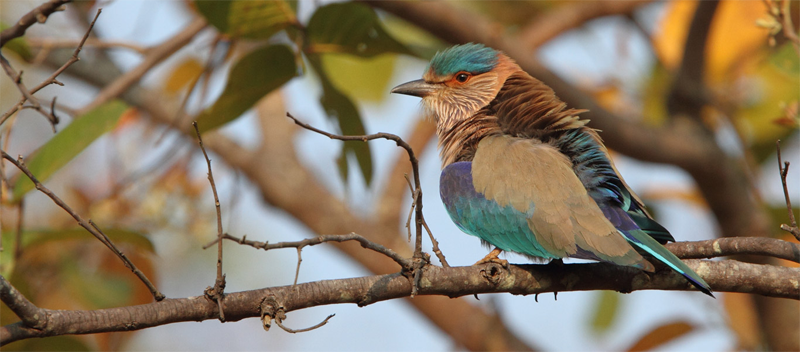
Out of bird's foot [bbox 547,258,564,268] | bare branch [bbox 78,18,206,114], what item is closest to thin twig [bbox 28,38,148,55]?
bare branch [bbox 78,18,206,114]

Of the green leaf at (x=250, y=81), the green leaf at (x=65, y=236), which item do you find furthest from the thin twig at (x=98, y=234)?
the green leaf at (x=250, y=81)

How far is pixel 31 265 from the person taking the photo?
14.7ft

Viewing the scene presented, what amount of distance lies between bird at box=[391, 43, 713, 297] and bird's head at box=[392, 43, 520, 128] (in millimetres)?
619

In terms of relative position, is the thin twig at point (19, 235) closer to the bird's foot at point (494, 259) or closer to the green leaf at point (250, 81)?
the green leaf at point (250, 81)

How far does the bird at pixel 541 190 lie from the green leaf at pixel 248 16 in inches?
42.3

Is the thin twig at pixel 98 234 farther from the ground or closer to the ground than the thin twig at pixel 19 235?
closer to the ground

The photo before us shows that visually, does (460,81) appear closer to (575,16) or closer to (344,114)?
(344,114)

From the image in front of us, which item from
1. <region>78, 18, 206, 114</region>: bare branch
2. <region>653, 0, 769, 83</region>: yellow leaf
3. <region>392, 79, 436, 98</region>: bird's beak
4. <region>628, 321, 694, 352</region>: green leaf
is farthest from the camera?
<region>653, 0, 769, 83</region>: yellow leaf

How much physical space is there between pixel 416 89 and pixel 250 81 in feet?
3.45

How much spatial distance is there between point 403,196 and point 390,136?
157 inches

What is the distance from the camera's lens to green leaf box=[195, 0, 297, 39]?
351 centimetres

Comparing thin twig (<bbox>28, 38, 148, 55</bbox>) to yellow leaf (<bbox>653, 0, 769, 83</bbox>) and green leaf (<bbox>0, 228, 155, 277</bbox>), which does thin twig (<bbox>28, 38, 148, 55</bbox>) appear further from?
yellow leaf (<bbox>653, 0, 769, 83</bbox>)

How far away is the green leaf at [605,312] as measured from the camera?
6059mm

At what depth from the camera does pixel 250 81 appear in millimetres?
3605
